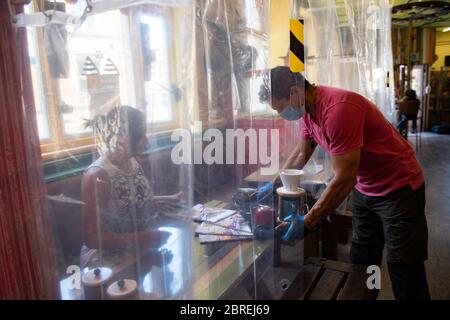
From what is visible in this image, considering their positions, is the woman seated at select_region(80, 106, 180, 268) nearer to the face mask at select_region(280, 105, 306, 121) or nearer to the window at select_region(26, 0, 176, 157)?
the window at select_region(26, 0, 176, 157)

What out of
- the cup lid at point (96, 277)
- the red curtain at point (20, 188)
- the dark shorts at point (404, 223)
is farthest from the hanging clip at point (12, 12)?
the dark shorts at point (404, 223)

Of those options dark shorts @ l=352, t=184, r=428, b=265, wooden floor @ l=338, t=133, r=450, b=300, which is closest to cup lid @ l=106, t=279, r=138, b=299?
dark shorts @ l=352, t=184, r=428, b=265

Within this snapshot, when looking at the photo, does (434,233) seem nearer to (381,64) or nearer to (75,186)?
(381,64)

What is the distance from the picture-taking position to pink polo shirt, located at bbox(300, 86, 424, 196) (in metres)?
1.33

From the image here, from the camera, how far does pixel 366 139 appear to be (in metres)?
1.45

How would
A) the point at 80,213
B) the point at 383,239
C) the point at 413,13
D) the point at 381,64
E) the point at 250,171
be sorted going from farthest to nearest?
the point at 413,13
the point at 381,64
the point at 383,239
the point at 250,171
the point at 80,213

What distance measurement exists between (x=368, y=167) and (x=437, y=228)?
6.72ft

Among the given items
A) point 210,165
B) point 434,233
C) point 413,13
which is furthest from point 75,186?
point 413,13

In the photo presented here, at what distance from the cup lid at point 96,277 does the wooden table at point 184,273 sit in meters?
0.02

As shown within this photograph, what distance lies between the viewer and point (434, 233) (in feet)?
9.60

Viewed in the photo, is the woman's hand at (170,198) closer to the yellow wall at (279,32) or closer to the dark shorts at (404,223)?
the dark shorts at (404,223)

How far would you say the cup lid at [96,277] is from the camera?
3.03ft

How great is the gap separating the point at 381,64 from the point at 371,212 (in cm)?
241

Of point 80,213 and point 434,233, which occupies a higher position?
point 80,213
